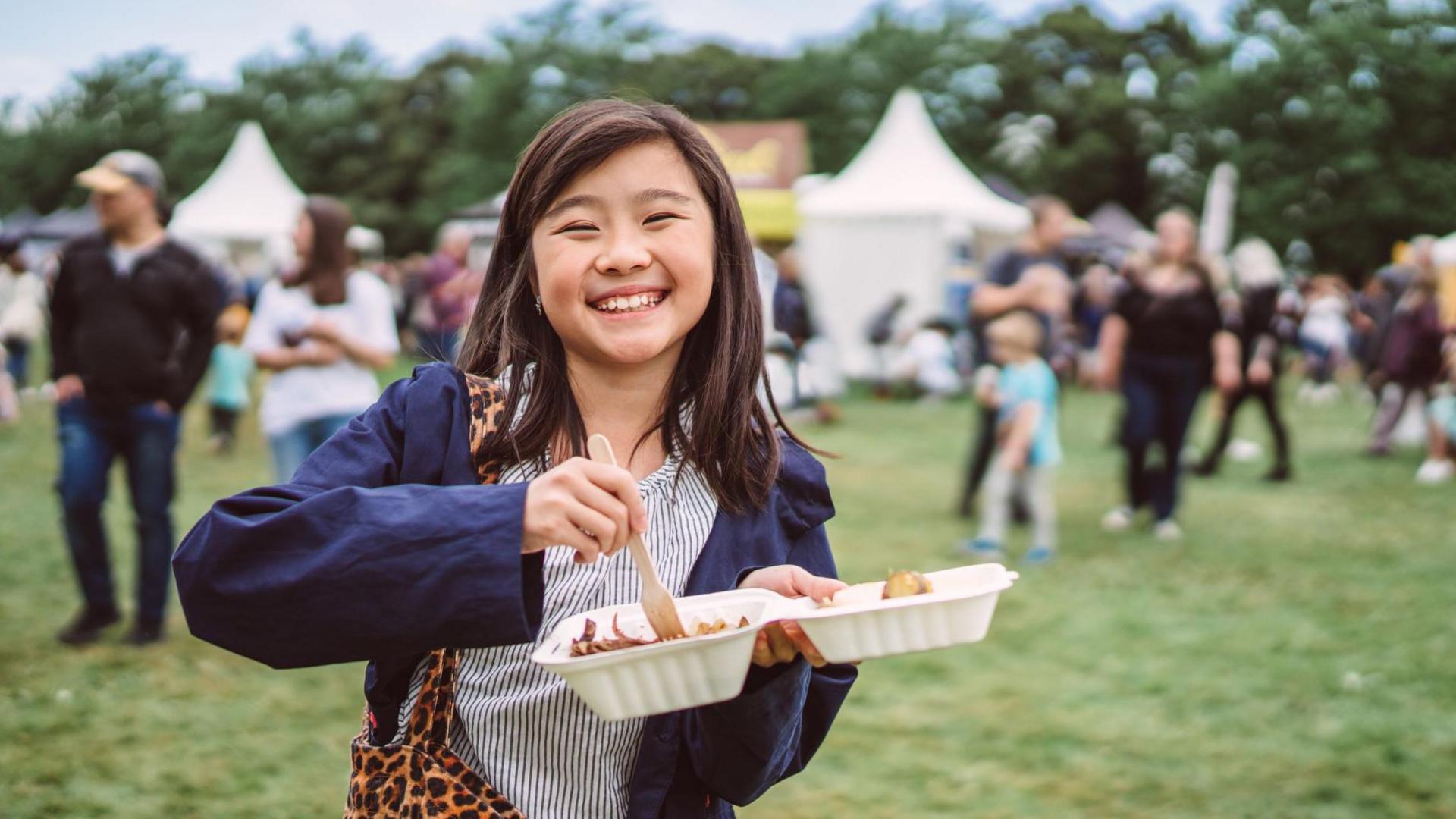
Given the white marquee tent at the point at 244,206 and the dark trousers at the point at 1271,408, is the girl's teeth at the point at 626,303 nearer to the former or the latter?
the dark trousers at the point at 1271,408

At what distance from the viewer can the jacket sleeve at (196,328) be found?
216 inches

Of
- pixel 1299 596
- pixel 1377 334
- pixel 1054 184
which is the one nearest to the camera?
pixel 1299 596

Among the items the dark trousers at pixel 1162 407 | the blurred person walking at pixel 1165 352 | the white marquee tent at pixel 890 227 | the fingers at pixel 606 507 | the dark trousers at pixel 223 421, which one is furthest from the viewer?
the white marquee tent at pixel 890 227

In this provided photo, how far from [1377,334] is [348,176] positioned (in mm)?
46297

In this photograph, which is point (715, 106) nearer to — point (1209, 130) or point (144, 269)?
point (1209, 130)

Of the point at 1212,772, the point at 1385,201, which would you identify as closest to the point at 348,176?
the point at 1385,201

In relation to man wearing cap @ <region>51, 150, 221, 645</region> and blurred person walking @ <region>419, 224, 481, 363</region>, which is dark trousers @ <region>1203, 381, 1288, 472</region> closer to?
blurred person walking @ <region>419, 224, 481, 363</region>

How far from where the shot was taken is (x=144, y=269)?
5.40 meters

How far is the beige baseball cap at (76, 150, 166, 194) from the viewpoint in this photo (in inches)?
206

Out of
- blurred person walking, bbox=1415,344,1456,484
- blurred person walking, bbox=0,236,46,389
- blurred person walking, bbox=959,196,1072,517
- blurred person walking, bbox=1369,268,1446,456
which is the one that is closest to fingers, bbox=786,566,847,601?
blurred person walking, bbox=959,196,1072,517

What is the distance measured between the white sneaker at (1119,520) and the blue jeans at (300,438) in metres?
5.26

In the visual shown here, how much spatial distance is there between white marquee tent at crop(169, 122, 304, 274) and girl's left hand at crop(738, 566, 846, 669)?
2662 centimetres

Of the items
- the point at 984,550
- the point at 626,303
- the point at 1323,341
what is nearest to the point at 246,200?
the point at 1323,341

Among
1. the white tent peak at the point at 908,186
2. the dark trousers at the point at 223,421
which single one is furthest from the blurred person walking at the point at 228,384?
the white tent peak at the point at 908,186
